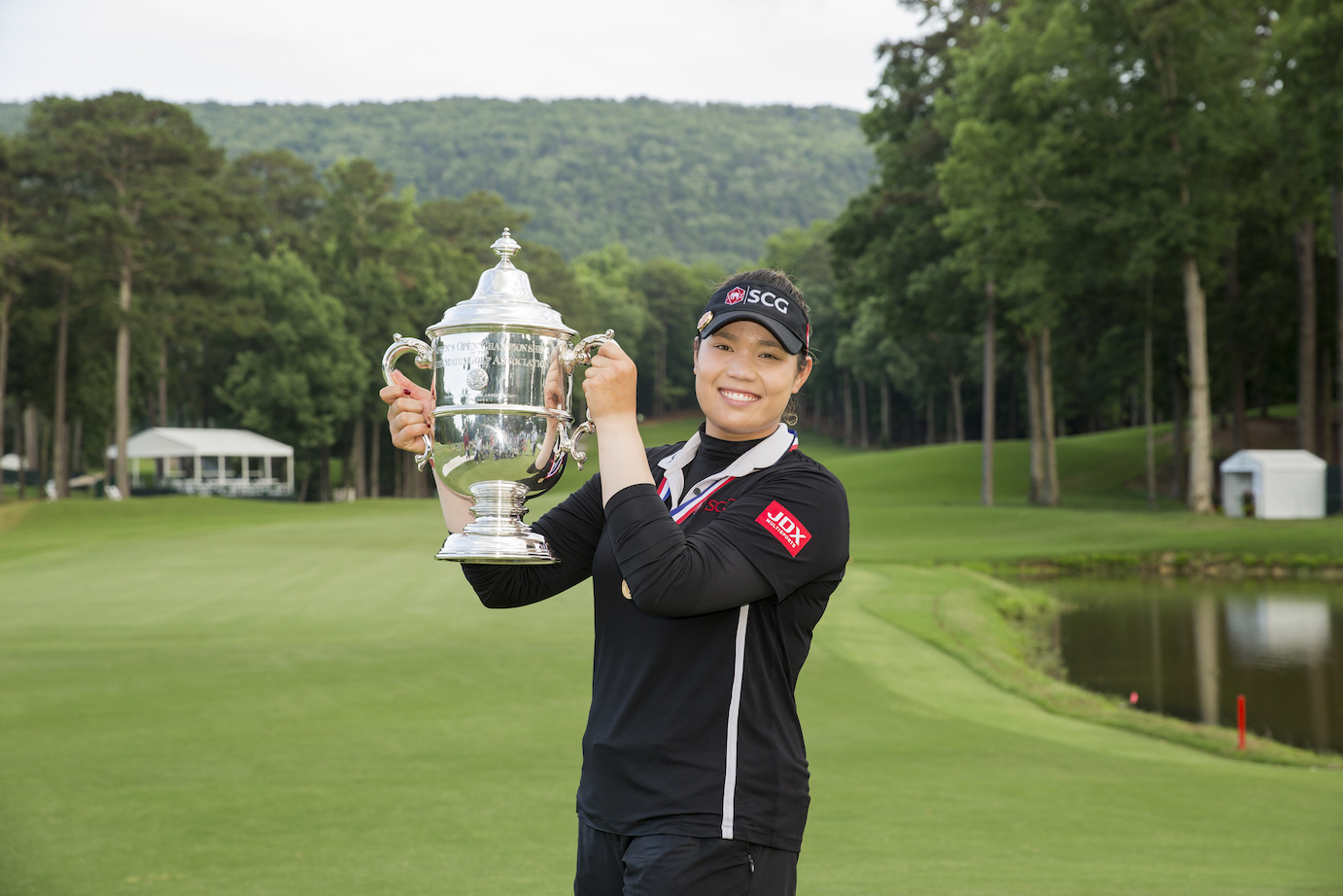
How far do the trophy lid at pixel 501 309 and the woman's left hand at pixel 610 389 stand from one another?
0.36m

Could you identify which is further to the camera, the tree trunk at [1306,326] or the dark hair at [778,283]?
the tree trunk at [1306,326]

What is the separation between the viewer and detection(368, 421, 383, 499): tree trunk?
2419 inches

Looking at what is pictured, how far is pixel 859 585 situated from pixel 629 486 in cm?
2021

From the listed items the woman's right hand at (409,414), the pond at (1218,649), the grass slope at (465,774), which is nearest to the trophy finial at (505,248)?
the woman's right hand at (409,414)

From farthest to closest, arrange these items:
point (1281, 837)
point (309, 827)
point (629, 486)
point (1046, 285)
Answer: point (1046, 285) → point (1281, 837) → point (309, 827) → point (629, 486)

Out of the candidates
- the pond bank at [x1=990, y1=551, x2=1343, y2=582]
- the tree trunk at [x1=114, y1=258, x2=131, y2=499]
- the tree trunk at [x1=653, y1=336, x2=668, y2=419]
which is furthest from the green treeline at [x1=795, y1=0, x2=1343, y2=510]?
the tree trunk at [x1=653, y1=336, x2=668, y2=419]

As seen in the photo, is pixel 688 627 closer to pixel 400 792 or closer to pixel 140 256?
pixel 400 792

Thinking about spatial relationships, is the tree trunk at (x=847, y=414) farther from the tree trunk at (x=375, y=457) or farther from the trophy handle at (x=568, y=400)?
the trophy handle at (x=568, y=400)

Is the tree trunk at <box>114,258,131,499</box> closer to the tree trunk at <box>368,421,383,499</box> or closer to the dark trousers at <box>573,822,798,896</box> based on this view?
the tree trunk at <box>368,421,383,499</box>

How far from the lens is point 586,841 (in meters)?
2.42

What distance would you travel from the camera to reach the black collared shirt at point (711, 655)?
7.29 ft

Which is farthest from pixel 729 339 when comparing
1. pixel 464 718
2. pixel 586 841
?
pixel 464 718

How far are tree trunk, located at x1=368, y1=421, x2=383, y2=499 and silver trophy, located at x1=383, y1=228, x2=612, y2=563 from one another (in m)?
58.8

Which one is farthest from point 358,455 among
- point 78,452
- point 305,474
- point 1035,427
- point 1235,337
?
point 1235,337
